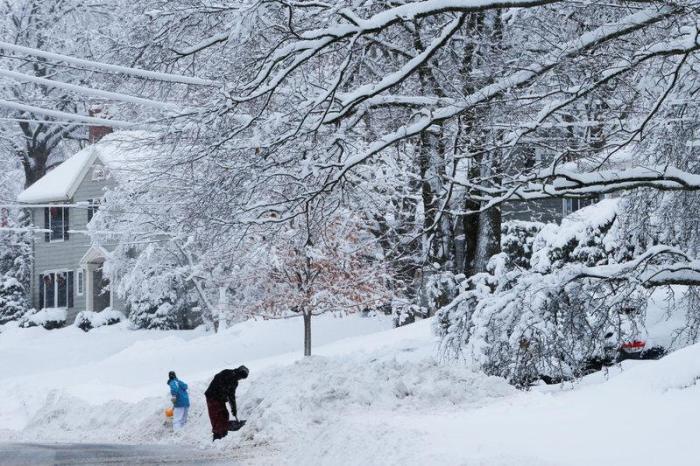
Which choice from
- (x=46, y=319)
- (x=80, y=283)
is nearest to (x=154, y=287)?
(x=46, y=319)

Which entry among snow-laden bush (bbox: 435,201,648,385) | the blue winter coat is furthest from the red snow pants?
snow-laden bush (bbox: 435,201,648,385)

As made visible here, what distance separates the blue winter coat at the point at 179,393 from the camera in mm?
19516

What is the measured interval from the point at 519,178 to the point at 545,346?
204 cm

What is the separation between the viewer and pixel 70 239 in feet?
174

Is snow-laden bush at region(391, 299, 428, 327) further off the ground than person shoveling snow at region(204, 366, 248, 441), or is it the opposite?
snow-laden bush at region(391, 299, 428, 327)

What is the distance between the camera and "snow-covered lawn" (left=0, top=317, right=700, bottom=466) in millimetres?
10328

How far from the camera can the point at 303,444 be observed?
1488 cm

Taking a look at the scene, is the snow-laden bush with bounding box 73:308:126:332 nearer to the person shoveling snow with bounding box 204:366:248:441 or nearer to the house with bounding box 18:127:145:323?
the house with bounding box 18:127:145:323

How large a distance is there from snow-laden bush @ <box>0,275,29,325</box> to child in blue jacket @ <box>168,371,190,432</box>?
108 feet

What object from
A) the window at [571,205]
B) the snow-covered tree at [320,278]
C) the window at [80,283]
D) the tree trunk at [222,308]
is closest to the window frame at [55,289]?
the window at [80,283]

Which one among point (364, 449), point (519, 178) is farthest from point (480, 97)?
point (364, 449)

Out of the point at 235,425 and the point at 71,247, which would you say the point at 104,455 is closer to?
the point at 235,425

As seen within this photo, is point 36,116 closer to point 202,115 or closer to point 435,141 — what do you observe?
point 435,141

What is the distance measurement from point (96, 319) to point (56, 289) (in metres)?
6.21
